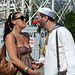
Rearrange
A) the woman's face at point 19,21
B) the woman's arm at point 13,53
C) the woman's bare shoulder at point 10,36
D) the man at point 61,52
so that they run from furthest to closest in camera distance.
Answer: the woman's face at point 19,21
the woman's bare shoulder at point 10,36
the woman's arm at point 13,53
the man at point 61,52

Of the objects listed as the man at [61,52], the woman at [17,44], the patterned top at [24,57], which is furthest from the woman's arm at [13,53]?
the man at [61,52]

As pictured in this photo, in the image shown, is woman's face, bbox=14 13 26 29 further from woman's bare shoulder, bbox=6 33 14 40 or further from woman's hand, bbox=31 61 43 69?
woman's hand, bbox=31 61 43 69

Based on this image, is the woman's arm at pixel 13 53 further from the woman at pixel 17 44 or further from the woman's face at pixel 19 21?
the woman's face at pixel 19 21

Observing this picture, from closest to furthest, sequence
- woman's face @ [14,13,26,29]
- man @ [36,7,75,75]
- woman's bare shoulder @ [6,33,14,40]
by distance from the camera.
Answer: man @ [36,7,75,75] < woman's bare shoulder @ [6,33,14,40] < woman's face @ [14,13,26,29]

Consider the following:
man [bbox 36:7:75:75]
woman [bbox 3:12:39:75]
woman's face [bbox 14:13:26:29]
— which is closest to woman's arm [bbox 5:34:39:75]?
woman [bbox 3:12:39:75]

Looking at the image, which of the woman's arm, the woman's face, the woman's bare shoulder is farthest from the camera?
the woman's face

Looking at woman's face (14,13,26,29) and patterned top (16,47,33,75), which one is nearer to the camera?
patterned top (16,47,33,75)

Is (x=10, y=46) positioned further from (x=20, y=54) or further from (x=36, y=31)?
(x=36, y=31)

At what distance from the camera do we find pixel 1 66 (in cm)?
389

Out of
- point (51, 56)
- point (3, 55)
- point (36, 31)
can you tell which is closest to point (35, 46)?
point (36, 31)

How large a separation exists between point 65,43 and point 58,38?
0.11m

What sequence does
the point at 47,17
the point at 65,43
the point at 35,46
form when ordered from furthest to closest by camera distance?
the point at 35,46, the point at 47,17, the point at 65,43

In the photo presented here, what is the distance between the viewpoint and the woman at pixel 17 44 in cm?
379

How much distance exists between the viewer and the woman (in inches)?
149
